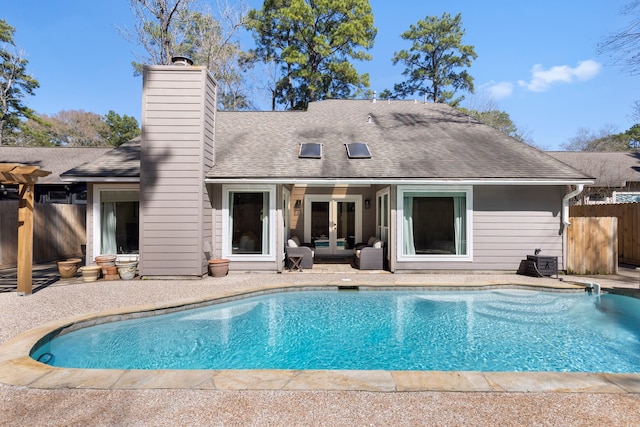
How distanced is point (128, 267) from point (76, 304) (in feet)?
7.38

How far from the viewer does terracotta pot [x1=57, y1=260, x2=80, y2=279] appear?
7668 mm

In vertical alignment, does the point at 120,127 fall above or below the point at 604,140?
above

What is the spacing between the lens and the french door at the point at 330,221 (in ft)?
39.2

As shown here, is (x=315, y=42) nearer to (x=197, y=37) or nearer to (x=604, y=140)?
(x=197, y=37)

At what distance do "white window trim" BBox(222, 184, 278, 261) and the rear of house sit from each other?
27mm

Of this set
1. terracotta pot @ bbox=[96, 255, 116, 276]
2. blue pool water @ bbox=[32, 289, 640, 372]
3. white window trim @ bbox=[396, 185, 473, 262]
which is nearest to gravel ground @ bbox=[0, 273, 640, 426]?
blue pool water @ bbox=[32, 289, 640, 372]

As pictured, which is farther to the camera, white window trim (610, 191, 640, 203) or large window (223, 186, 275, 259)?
white window trim (610, 191, 640, 203)

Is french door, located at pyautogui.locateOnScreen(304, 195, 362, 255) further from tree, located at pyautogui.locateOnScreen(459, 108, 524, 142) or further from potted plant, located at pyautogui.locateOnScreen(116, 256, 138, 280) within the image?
tree, located at pyautogui.locateOnScreen(459, 108, 524, 142)

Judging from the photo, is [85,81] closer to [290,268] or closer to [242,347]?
[290,268]

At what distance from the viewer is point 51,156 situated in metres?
16.2

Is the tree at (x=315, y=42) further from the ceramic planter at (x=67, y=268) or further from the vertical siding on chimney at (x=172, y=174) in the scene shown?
the ceramic planter at (x=67, y=268)

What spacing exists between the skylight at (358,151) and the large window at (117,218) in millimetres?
5876

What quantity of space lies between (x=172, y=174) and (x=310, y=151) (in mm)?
3774

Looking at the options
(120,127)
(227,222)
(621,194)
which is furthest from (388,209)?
(120,127)
